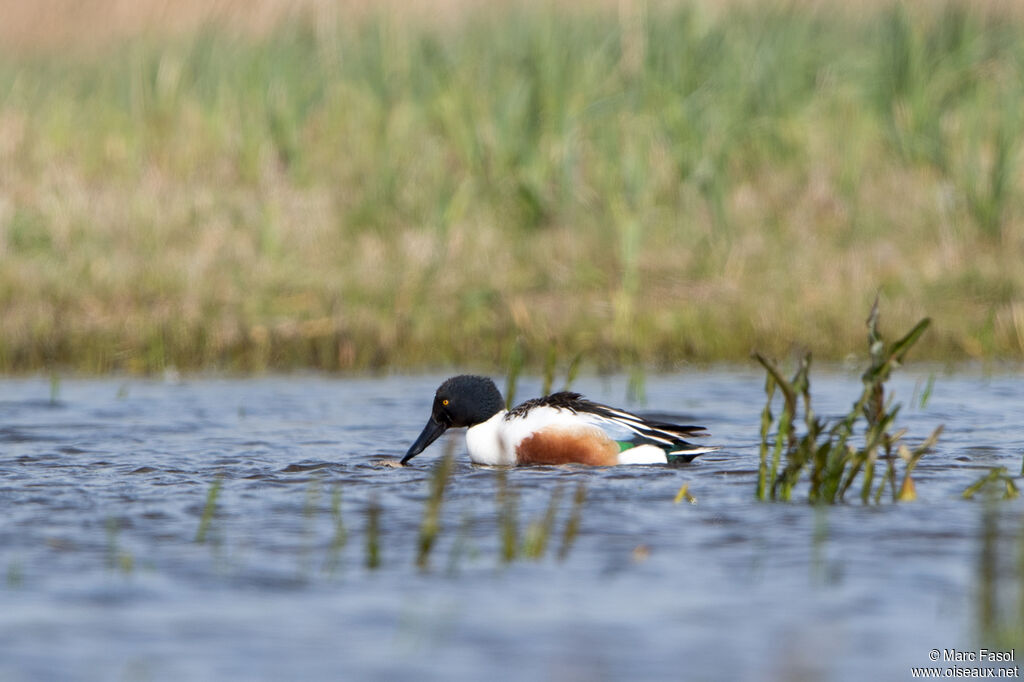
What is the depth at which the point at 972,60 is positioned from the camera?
13117 millimetres

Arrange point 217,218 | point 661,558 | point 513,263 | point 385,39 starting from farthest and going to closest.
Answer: point 385,39 < point 217,218 < point 513,263 < point 661,558

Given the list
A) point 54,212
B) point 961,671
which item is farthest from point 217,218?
point 961,671

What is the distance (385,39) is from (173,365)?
16.8ft

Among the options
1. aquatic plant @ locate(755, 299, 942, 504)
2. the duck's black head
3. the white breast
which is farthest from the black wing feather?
aquatic plant @ locate(755, 299, 942, 504)

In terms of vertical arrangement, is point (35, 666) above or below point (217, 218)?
below

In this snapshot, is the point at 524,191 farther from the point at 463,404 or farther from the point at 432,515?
the point at 432,515

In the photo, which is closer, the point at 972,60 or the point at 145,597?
the point at 145,597

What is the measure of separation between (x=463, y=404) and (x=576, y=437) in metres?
0.71

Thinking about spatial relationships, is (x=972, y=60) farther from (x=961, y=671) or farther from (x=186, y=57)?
(x=961, y=671)

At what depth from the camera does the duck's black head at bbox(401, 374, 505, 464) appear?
301 inches

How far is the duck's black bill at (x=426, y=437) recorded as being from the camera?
24.3ft

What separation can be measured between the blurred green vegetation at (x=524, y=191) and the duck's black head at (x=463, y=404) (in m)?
2.16

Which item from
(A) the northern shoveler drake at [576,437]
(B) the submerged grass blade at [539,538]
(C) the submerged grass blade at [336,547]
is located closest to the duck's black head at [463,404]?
(A) the northern shoveler drake at [576,437]

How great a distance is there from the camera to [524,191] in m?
11.9
